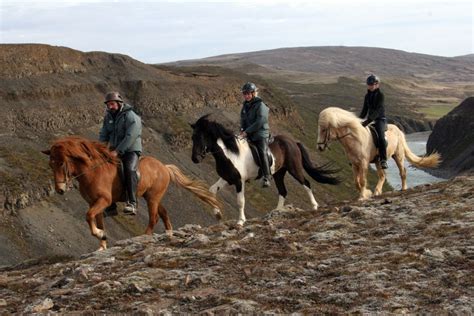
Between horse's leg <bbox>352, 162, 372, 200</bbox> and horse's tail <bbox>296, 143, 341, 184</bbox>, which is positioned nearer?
horse's leg <bbox>352, 162, 372, 200</bbox>

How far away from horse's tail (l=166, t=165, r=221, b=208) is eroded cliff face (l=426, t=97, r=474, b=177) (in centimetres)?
7161

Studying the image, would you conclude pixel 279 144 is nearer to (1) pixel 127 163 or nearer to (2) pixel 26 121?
(1) pixel 127 163

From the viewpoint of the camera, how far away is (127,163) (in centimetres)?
1403

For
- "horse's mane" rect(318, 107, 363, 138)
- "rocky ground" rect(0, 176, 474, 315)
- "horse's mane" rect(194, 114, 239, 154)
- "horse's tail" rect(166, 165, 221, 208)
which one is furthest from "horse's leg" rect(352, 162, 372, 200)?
"horse's tail" rect(166, 165, 221, 208)

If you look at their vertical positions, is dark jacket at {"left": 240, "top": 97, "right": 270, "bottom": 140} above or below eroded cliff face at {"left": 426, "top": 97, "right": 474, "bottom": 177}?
above

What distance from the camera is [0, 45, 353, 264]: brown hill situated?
1479 inches

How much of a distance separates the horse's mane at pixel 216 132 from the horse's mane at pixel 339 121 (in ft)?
10.1

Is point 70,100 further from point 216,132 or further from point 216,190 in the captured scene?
point 216,132

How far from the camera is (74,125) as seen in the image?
5544 centimetres

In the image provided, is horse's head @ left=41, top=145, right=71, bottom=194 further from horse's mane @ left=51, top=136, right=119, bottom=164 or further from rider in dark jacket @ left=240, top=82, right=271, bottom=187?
rider in dark jacket @ left=240, top=82, right=271, bottom=187

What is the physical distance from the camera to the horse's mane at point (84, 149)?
43.2ft

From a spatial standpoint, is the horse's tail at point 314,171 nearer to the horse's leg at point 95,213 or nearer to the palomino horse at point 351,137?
the palomino horse at point 351,137

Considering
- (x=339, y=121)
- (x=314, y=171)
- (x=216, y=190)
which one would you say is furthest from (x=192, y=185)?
(x=339, y=121)

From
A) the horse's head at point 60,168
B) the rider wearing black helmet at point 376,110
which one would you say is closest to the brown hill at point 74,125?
the horse's head at point 60,168
